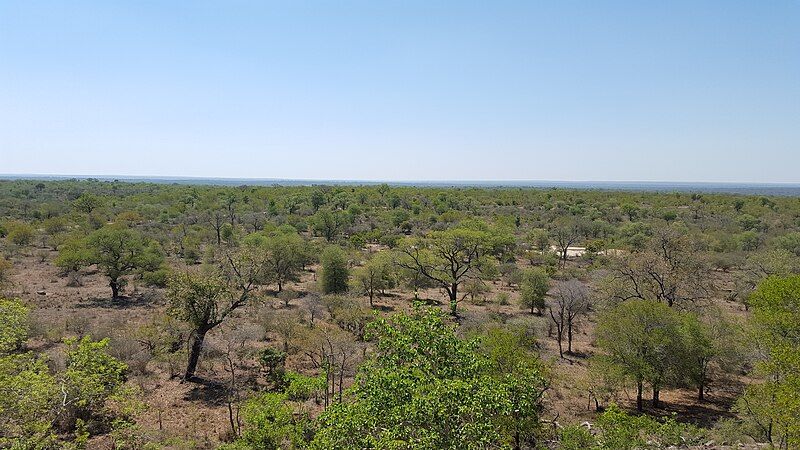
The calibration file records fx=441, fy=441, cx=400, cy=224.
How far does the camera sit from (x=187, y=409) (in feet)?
62.2

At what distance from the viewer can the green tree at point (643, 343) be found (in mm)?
19250

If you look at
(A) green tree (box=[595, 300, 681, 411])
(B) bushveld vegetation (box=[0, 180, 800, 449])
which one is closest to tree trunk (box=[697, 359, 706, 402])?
(B) bushveld vegetation (box=[0, 180, 800, 449])

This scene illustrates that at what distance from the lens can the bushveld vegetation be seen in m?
10.9

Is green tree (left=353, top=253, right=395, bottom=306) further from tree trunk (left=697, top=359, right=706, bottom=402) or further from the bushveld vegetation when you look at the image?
tree trunk (left=697, top=359, right=706, bottom=402)

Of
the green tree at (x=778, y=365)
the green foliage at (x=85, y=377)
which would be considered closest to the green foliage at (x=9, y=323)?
the green foliage at (x=85, y=377)

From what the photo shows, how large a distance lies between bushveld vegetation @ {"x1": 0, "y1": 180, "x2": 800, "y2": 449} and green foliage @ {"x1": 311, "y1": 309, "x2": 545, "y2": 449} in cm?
5

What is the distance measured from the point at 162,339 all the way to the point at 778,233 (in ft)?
238

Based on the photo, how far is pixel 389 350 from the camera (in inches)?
475

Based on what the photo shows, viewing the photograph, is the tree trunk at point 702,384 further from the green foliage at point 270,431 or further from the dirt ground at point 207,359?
the green foliage at point 270,431

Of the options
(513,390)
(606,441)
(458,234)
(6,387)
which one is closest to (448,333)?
(513,390)

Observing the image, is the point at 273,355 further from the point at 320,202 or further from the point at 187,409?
the point at 320,202

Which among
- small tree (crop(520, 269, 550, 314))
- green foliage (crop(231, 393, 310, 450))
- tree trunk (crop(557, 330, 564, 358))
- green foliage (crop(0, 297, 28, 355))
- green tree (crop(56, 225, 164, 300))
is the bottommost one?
tree trunk (crop(557, 330, 564, 358))

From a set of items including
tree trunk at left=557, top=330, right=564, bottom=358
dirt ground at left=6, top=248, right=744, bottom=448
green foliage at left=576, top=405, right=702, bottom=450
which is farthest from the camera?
tree trunk at left=557, top=330, right=564, bottom=358

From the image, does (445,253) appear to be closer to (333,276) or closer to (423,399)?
(333,276)
